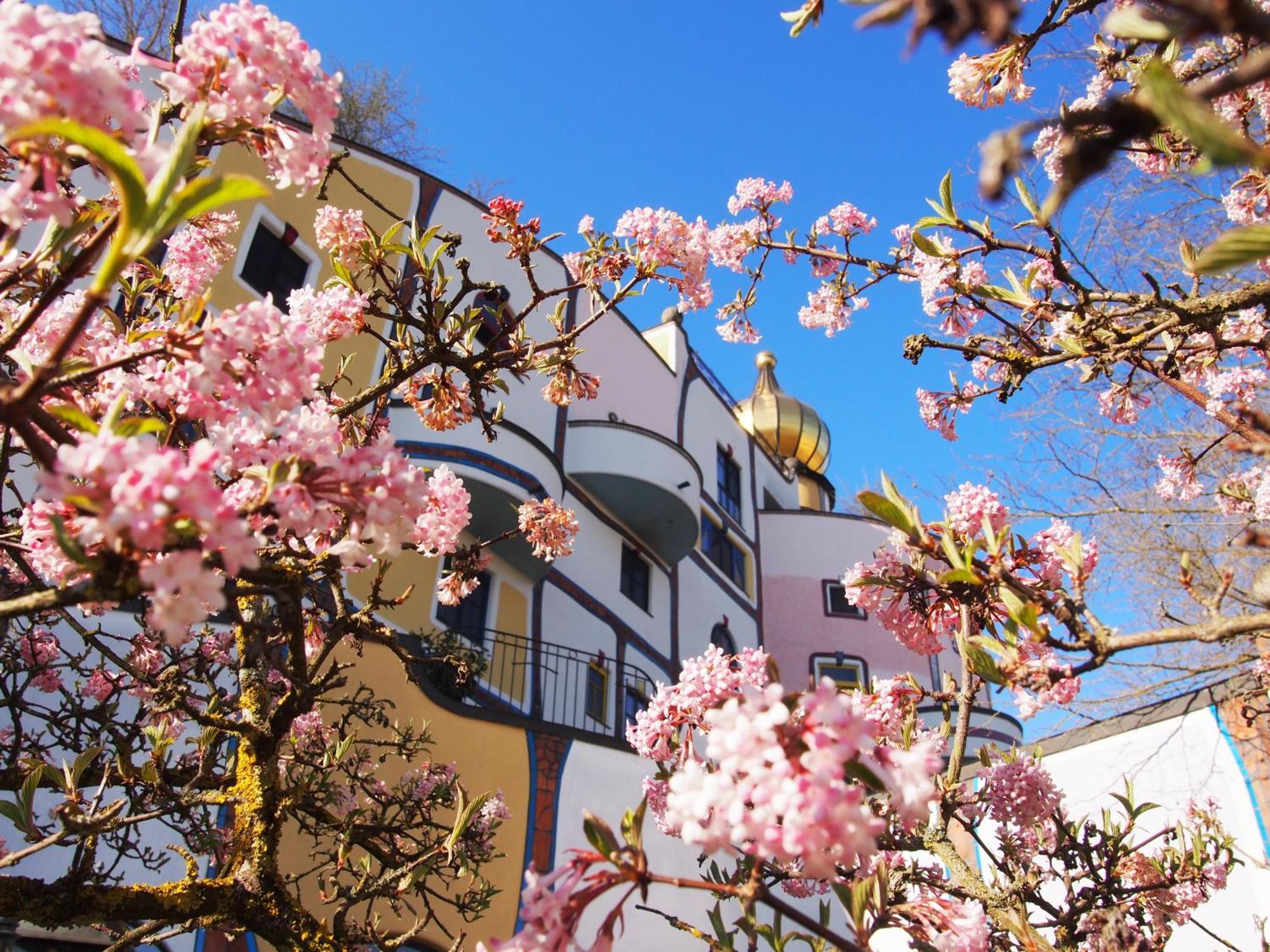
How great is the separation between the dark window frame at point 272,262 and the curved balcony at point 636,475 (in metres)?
4.41

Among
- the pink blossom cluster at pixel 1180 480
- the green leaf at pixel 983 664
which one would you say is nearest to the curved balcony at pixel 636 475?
the pink blossom cluster at pixel 1180 480

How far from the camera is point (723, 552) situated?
681 inches

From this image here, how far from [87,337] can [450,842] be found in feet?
6.29

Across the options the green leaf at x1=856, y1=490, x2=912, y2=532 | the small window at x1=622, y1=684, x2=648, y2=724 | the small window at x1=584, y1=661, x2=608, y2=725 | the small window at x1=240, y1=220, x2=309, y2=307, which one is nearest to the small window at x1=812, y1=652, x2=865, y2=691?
the small window at x1=622, y1=684, x2=648, y2=724

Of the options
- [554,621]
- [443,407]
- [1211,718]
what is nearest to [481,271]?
[554,621]

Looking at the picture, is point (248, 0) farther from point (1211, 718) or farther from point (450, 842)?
point (1211, 718)

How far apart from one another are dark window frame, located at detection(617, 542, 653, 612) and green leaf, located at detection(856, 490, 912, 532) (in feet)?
37.8

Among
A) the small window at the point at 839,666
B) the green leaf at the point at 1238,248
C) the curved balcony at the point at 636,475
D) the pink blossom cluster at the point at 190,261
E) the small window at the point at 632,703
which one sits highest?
the curved balcony at the point at 636,475

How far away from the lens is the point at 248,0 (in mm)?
1605

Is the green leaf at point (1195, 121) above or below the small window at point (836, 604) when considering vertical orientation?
below

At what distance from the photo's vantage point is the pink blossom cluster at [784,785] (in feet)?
3.97

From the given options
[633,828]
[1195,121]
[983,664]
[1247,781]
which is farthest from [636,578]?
[1195,121]

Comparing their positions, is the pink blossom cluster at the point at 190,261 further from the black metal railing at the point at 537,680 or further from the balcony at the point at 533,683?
the black metal railing at the point at 537,680

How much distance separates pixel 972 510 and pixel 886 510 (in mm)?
1046
